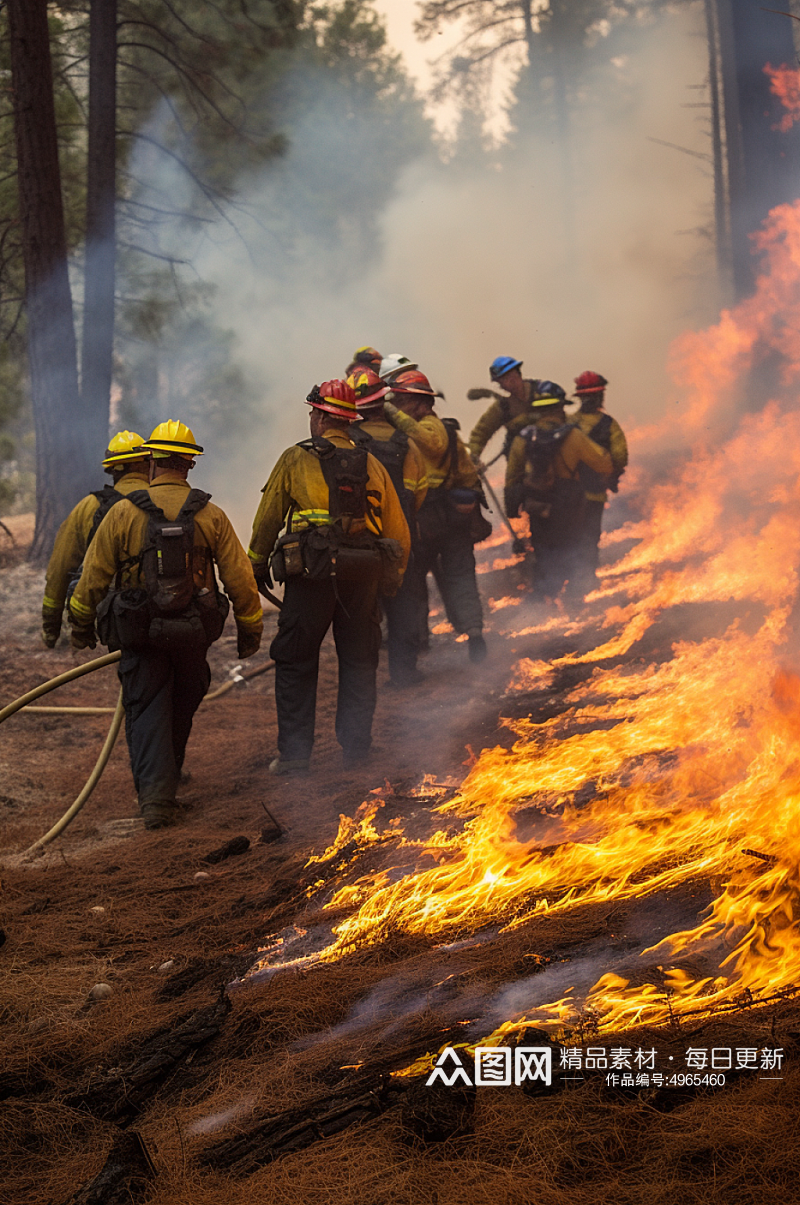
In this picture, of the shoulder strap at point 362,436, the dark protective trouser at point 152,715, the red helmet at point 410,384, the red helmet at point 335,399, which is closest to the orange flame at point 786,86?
the red helmet at point 410,384

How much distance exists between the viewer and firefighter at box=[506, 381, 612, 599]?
1023cm

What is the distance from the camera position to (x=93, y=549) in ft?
18.7

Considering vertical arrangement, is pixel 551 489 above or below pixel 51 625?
above

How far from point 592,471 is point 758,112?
534 cm

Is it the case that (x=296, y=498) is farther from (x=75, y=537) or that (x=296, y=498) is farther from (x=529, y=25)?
(x=529, y=25)

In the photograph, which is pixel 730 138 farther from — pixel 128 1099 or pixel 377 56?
pixel 128 1099

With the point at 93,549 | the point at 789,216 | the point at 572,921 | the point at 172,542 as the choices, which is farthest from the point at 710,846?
the point at 789,216

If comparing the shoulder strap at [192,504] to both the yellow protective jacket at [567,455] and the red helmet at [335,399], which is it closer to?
the red helmet at [335,399]

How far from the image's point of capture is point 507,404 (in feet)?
35.0

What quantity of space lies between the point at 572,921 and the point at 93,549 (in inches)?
131

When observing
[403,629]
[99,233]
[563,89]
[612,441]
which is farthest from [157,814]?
[563,89]

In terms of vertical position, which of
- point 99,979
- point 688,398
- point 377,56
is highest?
point 377,56

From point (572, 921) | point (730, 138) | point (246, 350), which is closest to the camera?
point (572, 921)

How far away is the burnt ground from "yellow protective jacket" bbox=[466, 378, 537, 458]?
217 inches
